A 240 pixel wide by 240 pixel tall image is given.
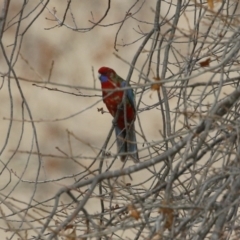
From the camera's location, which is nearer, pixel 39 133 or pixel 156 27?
pixel 156 27

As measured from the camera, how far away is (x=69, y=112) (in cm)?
711

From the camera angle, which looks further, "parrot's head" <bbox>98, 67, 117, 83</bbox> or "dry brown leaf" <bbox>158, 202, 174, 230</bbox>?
"parrot's head" <bbox>98, 67, 117, 83</bbox>

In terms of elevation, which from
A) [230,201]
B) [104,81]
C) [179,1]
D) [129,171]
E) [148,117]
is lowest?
[230,201]

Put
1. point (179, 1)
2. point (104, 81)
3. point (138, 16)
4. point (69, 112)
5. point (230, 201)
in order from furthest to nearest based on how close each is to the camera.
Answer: point (69, 112), point (138, 16), point (104, 81), point (179, 1), point (230, 201)

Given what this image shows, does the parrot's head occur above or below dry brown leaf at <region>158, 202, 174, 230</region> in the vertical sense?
above

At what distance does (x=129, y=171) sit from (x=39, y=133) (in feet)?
15.4

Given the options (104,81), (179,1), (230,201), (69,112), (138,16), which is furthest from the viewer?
(69,112)

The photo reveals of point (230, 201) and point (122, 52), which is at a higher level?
point (122, 52)

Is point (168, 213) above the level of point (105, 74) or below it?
below

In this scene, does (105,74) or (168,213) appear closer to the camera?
(168,213)

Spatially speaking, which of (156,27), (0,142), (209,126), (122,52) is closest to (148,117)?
(122,52)

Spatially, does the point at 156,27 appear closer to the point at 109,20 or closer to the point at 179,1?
the point at 179,1

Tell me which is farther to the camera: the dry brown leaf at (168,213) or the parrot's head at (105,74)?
the parrot's head at (105,74)

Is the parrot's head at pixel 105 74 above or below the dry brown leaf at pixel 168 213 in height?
above
